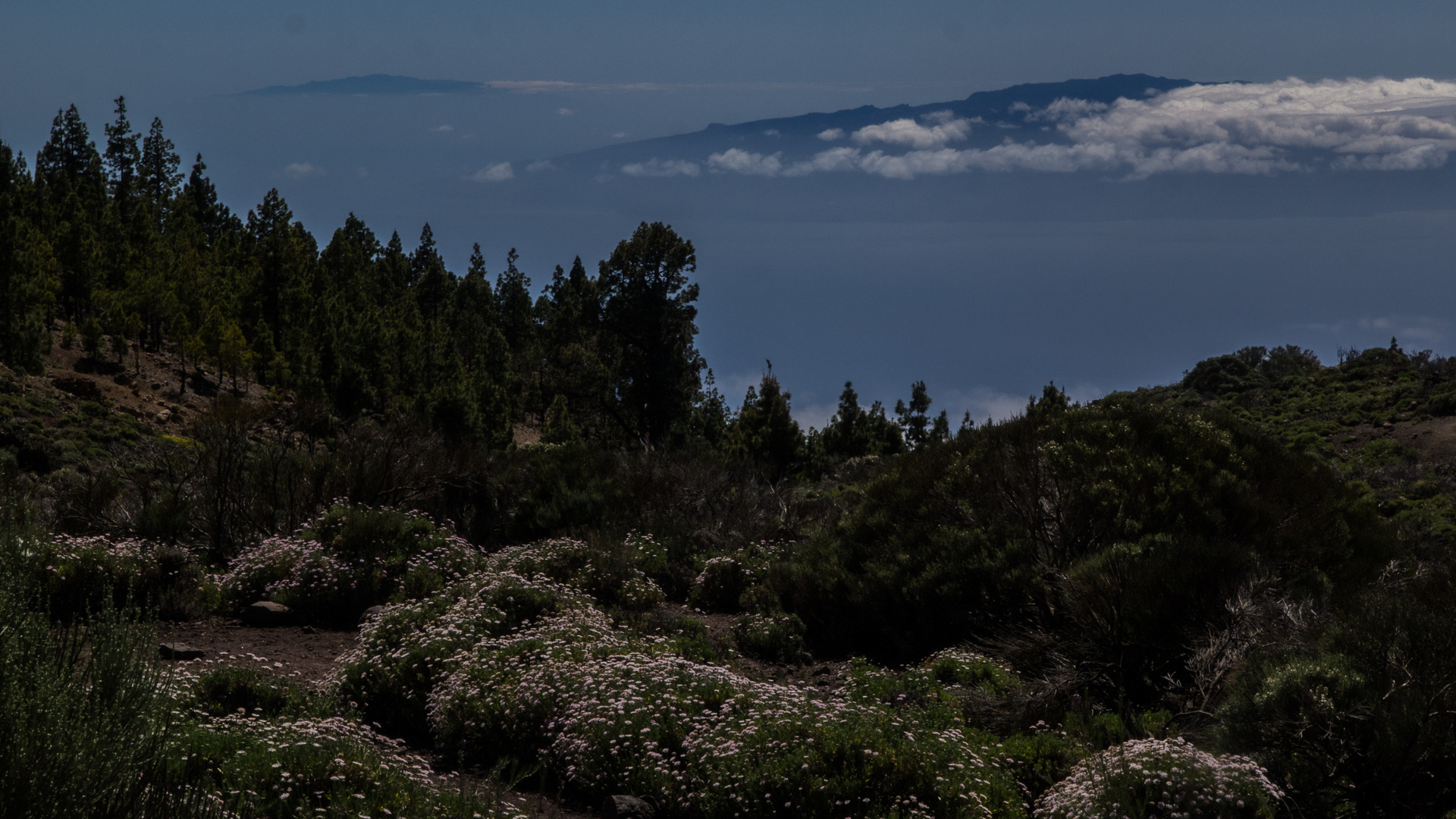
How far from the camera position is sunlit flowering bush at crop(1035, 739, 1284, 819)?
501cm

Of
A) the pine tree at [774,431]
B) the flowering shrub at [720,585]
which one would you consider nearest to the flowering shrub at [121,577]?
the flowering shrub at [720,585]

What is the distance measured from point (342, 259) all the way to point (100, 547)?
178 feet

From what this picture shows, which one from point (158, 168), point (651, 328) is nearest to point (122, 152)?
point (158, 168)

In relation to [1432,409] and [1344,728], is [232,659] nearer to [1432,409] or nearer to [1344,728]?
[1344,728]

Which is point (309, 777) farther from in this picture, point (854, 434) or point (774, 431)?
point (854, 434)

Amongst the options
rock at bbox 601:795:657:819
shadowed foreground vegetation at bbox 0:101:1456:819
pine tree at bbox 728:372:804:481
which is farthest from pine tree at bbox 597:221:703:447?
rock at bbox 601:795:657:819

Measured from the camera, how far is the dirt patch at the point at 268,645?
28.2 ft

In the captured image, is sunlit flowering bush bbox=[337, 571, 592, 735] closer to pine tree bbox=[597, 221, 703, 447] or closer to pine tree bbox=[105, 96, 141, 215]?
pine tree bbox=[597, 221, 703, 447]

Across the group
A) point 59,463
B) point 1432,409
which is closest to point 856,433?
point 1432,409

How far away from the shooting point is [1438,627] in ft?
18.8

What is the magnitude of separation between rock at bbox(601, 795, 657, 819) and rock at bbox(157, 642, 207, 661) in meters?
4.75

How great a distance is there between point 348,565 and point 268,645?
180 cm

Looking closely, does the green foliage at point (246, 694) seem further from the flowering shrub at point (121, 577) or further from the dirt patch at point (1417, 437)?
the dirt patch at point (1417, 437)

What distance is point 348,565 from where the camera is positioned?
38.1ft
